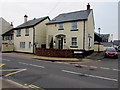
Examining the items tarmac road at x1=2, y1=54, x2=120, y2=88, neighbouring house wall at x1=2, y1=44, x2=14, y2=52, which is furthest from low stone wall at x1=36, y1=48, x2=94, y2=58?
neighbouring house wall at x1=2, y1=44, x2=14, y2=52

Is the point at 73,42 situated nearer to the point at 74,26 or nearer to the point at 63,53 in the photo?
the point at 74,26

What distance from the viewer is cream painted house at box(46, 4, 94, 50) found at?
62.5 feet

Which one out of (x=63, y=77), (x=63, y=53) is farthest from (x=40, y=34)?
(x=63, y=77)

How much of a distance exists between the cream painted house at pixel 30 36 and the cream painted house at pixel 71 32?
2838 mm

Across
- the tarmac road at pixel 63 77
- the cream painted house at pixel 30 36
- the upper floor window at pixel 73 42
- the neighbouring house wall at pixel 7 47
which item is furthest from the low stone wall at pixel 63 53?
the neighbouring house wall at pixel 7 47

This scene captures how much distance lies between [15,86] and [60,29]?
17103 millimetres

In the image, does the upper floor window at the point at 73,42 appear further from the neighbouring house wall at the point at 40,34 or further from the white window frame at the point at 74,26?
the neighbouring house wall at the point at 40,34

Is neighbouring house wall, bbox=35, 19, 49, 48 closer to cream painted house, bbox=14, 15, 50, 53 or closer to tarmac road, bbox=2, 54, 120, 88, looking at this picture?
cream painted house, bbox=14, 15, 50, 53

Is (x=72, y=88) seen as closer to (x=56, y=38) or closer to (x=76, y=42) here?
(x=76, y=42)

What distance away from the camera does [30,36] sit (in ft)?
79.3

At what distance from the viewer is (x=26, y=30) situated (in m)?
25.4

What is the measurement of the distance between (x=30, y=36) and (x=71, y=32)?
9423 millimetres

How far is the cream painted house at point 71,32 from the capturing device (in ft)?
62.5

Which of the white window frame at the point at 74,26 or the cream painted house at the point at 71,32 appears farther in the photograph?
the white window frame at the point at 74,26
